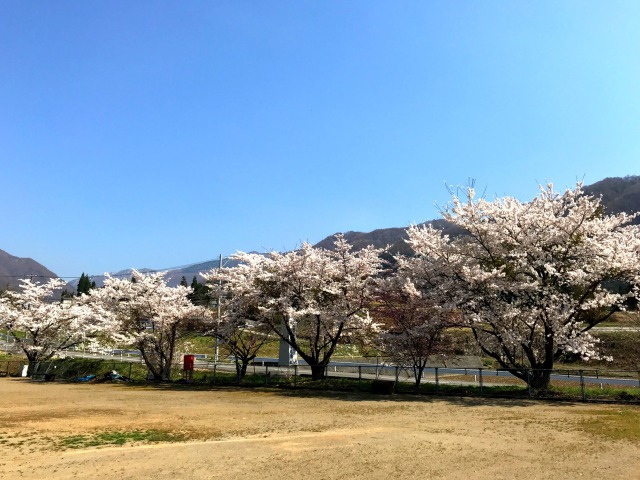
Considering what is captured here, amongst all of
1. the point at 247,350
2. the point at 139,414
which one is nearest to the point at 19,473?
the point at 139,414

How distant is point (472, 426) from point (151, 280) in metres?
26.5

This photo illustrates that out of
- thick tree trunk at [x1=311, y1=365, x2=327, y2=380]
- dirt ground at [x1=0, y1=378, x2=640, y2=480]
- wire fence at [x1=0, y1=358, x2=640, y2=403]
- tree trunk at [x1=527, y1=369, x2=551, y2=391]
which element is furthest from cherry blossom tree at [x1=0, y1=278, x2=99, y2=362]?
tree trunk at [x1=527, y1=369, x2=551, y2=391]

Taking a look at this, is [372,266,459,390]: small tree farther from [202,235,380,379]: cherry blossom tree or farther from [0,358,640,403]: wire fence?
[202,235,380,379]: cherry blossom tree

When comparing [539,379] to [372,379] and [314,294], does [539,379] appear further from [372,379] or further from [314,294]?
[314,294]

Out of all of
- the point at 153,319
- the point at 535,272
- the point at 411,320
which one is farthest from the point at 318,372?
the point at 535,272

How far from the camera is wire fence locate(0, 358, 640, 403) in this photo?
64.6 ft

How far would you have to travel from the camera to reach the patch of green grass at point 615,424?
11680 millimetres

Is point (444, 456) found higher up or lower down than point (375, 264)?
lower down

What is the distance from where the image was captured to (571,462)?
29.9ft

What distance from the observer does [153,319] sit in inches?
1168

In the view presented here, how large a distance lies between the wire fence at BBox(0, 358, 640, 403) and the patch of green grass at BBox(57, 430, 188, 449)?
1201 centimetres

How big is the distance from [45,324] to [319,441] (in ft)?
112

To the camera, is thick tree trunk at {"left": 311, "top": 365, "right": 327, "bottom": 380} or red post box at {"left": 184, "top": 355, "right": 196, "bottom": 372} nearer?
thick tree trunk at {"left": 311, "top": 365, "right": 327, "bottom": 380}

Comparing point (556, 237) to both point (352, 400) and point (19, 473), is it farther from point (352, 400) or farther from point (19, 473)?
point (19, 473)
